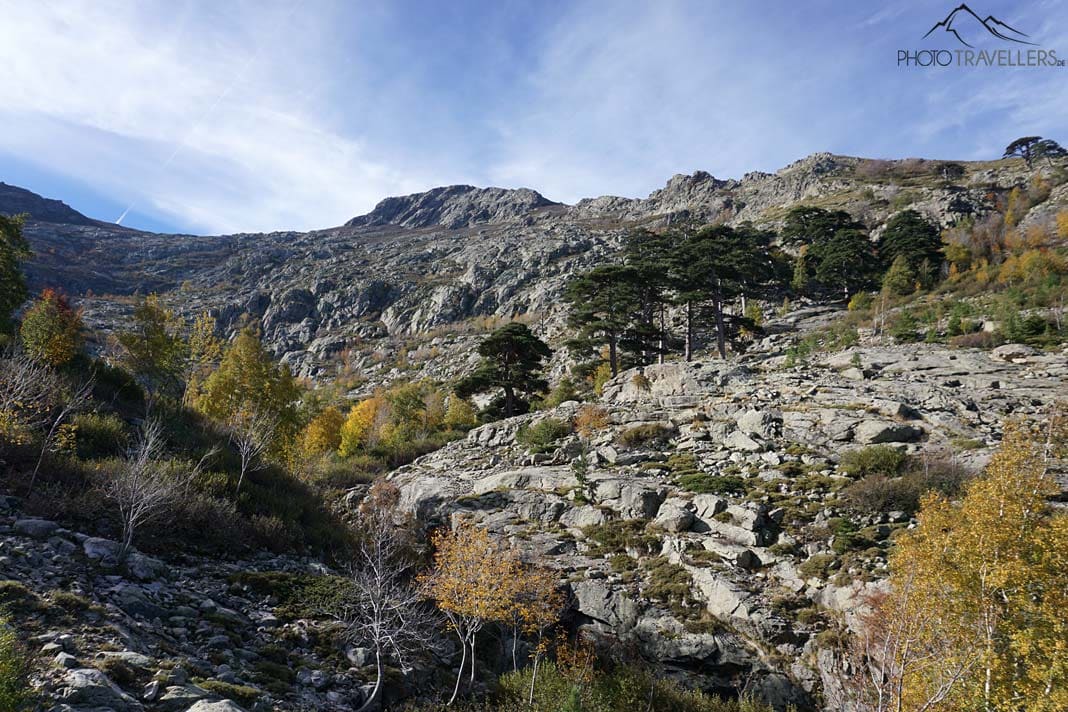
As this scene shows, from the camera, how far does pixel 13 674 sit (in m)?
6.51

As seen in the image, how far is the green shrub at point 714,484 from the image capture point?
21938 millimetres

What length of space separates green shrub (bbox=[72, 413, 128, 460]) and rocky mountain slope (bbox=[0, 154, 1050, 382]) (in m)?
57.8

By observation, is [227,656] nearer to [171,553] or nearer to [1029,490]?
[171,553]

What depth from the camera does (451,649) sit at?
1630cm

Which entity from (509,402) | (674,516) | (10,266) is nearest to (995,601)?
(674,516)

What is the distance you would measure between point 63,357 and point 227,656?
86.1ft

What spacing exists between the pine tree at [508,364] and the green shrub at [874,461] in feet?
77.6

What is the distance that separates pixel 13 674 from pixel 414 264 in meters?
148

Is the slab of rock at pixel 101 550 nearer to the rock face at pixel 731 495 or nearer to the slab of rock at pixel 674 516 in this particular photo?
the rock face at pixel 731 495

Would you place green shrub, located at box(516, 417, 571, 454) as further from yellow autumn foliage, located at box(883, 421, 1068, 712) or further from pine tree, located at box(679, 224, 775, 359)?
yellow autumn foliage, located at box(883, 421, 1068, 712)

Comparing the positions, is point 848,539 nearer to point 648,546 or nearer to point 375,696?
point 648,546

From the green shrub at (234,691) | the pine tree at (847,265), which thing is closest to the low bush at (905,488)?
the green shrub at (234,691)

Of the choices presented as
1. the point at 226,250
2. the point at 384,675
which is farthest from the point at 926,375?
the point at 226,250

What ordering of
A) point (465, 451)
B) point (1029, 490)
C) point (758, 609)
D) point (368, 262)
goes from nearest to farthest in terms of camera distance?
point (1029, 490), point (758, 609), point (465, 451), point (368, 262)
